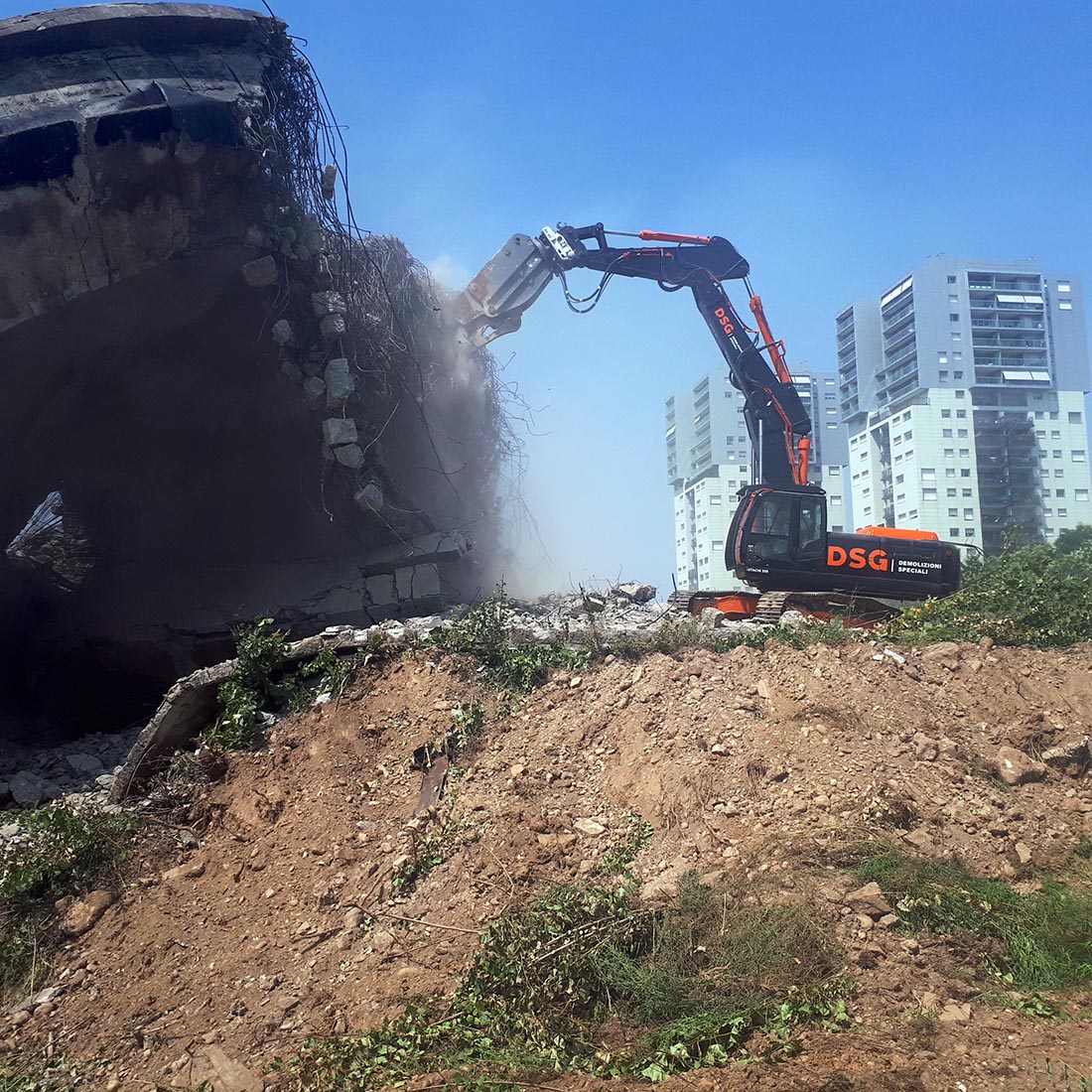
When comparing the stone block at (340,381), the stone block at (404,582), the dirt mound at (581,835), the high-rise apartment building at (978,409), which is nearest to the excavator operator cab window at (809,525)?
the stone block at (404,582)

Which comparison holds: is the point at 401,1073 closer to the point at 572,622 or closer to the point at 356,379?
the point at 572,622

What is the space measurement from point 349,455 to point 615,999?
274 inches

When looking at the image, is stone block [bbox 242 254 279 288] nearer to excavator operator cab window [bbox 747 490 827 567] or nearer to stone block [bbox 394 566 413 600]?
stone block [bbox 394 566 413 600]

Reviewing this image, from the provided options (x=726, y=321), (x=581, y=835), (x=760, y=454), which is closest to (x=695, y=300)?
(x=726, y=321)

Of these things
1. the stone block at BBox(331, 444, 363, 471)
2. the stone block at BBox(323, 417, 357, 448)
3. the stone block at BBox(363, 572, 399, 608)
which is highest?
the stone block at BBox(323, 417, 357, 448)

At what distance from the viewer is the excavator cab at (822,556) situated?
12219 millimetres

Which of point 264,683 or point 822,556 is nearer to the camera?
point 264,683

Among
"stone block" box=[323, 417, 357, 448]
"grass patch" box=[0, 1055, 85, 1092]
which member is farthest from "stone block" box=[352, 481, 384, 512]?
"grass patch" box=[0, 1055, 85, 1092]

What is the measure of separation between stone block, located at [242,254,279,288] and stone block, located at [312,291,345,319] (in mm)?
453

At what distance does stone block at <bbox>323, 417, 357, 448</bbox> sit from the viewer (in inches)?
395

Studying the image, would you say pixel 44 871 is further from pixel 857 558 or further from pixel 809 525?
pixel 857 558

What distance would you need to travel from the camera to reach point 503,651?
729 centimetres

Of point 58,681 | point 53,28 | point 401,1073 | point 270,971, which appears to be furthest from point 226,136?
point 401,1073

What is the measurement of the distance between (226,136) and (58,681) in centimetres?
663
